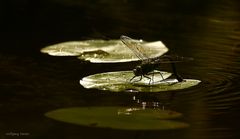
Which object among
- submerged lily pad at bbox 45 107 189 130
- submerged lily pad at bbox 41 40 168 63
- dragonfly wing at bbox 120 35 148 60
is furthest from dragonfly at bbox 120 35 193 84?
submerged lily pad at bbox 45 107 189 130

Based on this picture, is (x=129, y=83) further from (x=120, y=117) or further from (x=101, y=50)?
(x=101, y=50)

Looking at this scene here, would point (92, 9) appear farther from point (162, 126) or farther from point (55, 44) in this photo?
point (162, 126)

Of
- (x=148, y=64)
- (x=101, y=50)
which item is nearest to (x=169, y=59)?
(x=148, y=64)

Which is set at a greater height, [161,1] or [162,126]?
[161,1]

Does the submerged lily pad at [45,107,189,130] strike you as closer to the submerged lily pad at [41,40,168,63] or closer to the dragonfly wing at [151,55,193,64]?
the dragonfly wing at [151,55,193,64]

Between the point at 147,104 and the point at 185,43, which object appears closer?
the point at 147,104

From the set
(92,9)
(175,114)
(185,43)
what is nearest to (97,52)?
(185,43)

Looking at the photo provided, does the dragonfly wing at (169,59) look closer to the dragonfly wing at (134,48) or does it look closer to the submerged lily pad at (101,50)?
the dragonfly wing at (134,48)

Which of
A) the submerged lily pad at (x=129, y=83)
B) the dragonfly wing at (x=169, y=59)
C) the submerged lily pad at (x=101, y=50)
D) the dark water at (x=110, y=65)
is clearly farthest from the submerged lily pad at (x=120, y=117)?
the submerged lily pad at (x=101, y=50)
